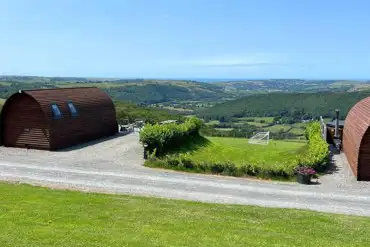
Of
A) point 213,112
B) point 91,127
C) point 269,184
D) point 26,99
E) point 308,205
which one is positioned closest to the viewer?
point 308,205

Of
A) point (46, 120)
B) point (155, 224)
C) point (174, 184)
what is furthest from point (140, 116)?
point (155, 224)

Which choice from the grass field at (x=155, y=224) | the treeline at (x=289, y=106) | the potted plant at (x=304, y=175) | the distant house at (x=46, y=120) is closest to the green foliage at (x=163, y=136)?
the distant house at (x=46, y=120)

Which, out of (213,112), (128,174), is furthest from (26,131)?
(213,112)

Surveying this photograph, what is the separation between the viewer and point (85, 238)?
10.6m

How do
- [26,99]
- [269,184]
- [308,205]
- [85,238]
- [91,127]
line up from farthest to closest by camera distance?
[91,127]
[26,99]
[269,184]
[308,205]
[85,238]

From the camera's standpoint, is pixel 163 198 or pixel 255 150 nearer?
pixel 163 198

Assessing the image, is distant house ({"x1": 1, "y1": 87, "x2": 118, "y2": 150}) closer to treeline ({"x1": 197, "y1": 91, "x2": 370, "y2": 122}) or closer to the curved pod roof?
the curved pod roof

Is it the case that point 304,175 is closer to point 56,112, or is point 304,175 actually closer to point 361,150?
point 361,150

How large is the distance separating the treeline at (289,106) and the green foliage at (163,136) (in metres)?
64.6

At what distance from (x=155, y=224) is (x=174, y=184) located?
27.0 feet

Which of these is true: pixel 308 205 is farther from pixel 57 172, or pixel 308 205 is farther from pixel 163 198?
pixel 57 172

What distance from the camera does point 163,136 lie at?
2777cm

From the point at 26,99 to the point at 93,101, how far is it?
21.9ft

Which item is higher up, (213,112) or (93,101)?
(93,101)
